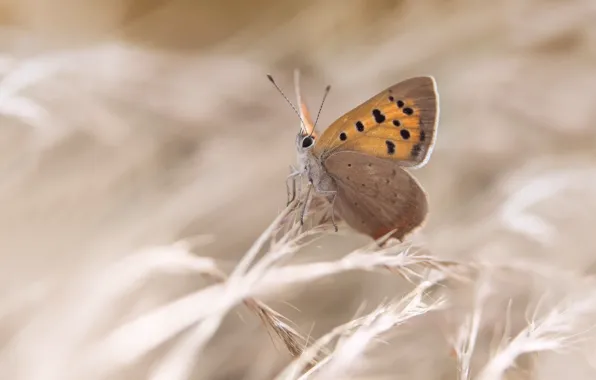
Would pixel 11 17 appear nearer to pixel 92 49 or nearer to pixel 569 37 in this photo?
pixel 92 49

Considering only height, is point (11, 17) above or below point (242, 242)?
above

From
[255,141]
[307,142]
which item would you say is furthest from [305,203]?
[255,141]

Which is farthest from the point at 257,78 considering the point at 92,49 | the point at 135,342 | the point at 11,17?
the point at 135,342

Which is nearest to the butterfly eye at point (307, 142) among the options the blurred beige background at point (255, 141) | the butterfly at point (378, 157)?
the butterfly at point (378, 157)

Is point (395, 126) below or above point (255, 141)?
below

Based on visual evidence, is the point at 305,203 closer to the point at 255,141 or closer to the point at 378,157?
the point at 378,157

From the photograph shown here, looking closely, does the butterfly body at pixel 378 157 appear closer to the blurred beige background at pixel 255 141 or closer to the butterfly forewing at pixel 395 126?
the butterfly forewing at pixel 395 126
